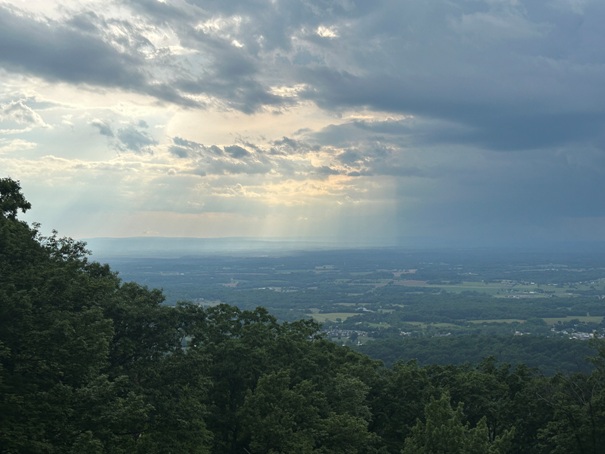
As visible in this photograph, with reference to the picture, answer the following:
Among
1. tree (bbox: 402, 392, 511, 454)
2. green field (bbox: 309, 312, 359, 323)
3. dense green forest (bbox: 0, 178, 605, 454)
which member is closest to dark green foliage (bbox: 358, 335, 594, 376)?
dense green forest (bbox: 0, 178, 605, 454)

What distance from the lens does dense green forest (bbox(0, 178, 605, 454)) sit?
800 inches

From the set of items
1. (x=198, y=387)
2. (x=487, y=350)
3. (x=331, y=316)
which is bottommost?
(x=331, y=316)

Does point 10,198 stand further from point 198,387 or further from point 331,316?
point 331,316

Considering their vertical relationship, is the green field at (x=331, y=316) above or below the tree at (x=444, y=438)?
below

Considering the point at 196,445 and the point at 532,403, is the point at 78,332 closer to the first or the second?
the point at 196,445

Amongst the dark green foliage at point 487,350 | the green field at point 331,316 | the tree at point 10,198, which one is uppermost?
the tree at point 10,198

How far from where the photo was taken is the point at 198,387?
27.3m

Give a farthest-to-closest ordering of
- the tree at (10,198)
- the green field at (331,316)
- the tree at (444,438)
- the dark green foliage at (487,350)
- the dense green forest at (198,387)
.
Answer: the green field at (331,316) → the dark green foliage at (487,350) → the tree at (10,198) → the tree at (444,438) → the dense green forest at (198,387)

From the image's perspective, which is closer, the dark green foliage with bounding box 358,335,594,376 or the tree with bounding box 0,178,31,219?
the tree with bounding box 0,178,31,219

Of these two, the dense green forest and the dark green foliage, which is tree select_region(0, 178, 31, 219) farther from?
the dark green foliage

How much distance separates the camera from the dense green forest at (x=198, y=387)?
20.3 meters

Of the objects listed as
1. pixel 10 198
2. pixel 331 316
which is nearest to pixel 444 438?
pixel 10 198

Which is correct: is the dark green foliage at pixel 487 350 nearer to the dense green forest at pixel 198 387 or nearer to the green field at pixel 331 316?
the dense green forest at pixel 198 387

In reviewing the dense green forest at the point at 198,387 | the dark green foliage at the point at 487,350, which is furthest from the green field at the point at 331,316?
the dense green forest at the point at 198,387
